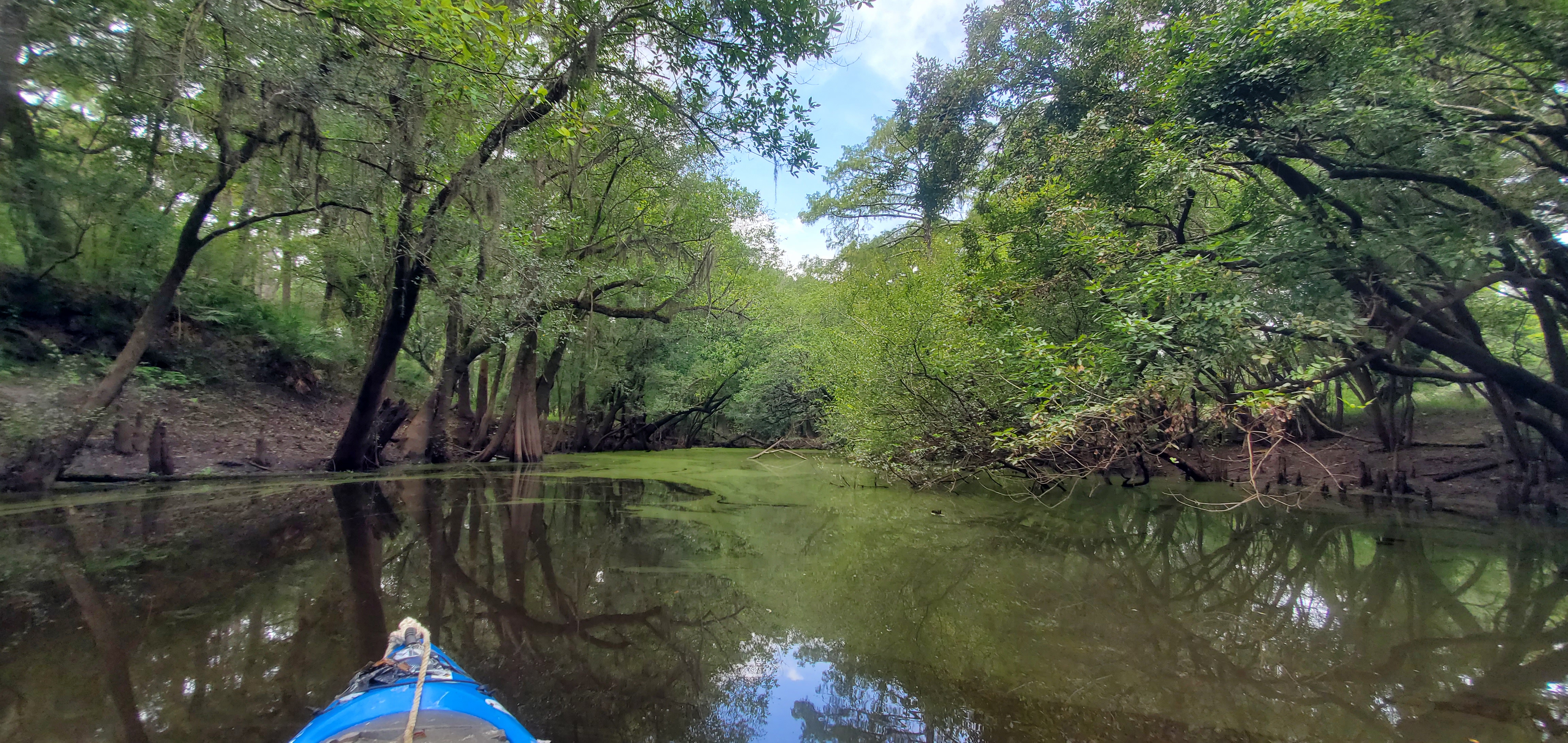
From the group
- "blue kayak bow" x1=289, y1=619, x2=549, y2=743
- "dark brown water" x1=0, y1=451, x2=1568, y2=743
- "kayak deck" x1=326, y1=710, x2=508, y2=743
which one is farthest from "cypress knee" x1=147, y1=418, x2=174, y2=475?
"kayak deck" x1=326, y1=710, x2=508, y2=743

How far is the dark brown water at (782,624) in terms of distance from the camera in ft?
8.30

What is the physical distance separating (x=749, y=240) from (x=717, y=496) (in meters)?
11.4

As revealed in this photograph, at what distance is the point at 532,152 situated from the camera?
905cm

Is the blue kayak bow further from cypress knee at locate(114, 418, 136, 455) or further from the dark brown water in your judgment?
cypress knee at locate(114, 418, 136, 455)

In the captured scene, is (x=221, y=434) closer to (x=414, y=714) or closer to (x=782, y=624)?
(x=782, y=624)

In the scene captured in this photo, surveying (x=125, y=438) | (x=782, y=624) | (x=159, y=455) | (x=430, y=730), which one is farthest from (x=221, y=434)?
(x=430, y=730)

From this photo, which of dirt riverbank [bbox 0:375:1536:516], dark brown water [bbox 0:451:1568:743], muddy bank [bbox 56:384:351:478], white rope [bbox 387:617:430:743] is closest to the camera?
white rope [bbox 387:617:430:743]

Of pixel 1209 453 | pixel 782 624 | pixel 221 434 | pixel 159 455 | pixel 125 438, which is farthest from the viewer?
pixel 1209 453

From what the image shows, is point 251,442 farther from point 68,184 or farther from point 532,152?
point 532,152

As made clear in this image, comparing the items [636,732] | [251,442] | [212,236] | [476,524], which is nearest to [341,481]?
[251,442]

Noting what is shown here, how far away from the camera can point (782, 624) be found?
12.2ft

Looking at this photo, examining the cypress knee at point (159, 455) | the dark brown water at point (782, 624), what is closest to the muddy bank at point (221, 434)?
the cypress knee at point (159, 455)

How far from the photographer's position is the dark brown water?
253 cm

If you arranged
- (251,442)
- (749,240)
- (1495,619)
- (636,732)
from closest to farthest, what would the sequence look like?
1. (636,732)
2. (1495,619)
3. (251,442)
4. (749,240)
